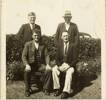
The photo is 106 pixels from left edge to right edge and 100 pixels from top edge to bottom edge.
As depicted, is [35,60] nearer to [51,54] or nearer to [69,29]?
[51,54]

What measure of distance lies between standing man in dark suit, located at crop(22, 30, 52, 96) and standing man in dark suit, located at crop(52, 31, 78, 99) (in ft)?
0.14

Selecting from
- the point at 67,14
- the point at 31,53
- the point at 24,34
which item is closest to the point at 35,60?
the point at 31,53

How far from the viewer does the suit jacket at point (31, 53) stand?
160 cm

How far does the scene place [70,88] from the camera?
1.62 m

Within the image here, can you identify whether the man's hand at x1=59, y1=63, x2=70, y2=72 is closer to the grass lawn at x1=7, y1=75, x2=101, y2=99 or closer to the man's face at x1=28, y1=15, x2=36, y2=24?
the grass lawn at x1=7, y1=75, x2=101, y2=99

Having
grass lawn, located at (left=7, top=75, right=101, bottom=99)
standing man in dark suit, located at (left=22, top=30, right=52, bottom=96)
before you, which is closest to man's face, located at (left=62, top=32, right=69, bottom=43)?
standing man in dark suit, located at (left=22, top=30, right=52, bottom=96)

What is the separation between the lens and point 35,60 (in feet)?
5.29

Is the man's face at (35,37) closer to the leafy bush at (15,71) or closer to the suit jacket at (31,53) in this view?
the suit jacket at (31,53)

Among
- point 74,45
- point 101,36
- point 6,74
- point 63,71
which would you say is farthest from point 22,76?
point 101,36

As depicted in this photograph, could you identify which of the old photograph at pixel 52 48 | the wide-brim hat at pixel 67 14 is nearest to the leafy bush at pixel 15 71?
the old photograph at pixel 52 48

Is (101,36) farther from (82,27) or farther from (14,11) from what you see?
(14,11)

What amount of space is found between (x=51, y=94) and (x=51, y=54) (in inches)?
8.3

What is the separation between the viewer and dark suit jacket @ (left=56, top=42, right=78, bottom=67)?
1.63 meters

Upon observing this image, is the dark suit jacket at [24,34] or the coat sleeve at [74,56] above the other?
the dark suit jacket at [24,34]
